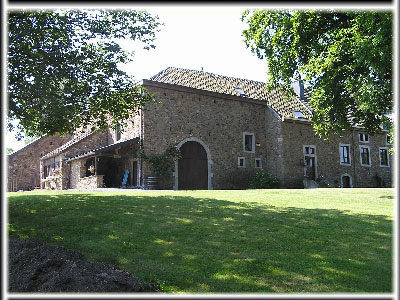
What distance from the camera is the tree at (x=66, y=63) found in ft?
27.2

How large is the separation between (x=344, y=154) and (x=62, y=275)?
24.7 m

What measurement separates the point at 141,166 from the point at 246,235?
14.0 meters

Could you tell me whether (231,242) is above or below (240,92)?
below

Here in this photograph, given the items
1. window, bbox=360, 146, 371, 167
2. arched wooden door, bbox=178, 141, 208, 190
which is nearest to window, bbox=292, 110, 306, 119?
window, bbox=360, 146, 371, 167

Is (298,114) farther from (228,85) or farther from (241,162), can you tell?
(241,162)

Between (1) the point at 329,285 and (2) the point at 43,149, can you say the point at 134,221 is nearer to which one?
(1) the point at 329,285

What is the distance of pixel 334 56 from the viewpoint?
1293 centimetres

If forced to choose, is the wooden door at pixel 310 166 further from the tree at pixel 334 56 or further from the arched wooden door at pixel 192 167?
the tree at pixel 334 56

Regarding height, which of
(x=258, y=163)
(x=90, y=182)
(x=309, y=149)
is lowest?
(x=90, y=182)

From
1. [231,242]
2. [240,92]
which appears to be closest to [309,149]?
[240,92]

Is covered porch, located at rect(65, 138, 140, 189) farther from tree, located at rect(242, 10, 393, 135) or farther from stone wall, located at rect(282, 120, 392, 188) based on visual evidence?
stone wall, located at rect(282, 120, 392, 188)

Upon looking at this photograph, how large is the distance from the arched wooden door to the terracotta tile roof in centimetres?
381

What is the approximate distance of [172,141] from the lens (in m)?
20.4

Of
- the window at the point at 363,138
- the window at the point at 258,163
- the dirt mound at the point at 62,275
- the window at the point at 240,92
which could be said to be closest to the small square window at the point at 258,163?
the window at the point at 258,163
